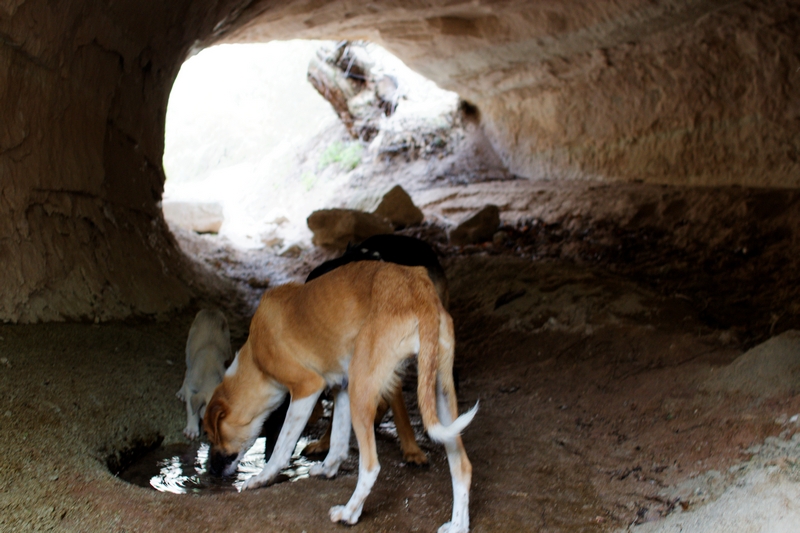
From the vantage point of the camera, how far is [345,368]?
345 centimetres

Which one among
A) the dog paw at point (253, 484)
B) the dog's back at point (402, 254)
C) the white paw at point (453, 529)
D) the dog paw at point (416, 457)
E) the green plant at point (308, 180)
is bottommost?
the dog paw at point (416, 457)

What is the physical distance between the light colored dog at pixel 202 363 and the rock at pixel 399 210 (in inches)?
205

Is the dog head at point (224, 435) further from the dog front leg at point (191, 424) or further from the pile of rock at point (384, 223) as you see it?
the pile of rock at point (384, 223)

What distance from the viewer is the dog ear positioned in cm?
375

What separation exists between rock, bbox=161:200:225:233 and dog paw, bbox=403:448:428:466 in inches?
362

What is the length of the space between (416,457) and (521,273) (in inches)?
151

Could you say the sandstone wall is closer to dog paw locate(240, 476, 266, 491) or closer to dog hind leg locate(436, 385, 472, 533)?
dog hind leg locate(436, 385, 472, 533)

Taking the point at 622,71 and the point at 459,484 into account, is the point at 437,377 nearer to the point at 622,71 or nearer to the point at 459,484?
the point at 459,484

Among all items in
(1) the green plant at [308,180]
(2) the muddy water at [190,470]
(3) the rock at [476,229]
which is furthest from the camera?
(1) the green plant at [308,180]

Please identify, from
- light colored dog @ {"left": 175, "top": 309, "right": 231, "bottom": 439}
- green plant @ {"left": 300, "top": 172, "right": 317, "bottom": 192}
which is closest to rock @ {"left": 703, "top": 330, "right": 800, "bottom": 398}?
light colored dog @ {"left": 175, "top": 309, "right": 231, "bottom": 439}

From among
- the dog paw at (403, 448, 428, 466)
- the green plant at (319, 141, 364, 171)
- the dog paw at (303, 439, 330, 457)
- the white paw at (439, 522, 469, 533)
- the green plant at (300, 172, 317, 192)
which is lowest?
the dog paw at (303, 439, 330, 457)

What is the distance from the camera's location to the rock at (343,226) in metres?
9.38

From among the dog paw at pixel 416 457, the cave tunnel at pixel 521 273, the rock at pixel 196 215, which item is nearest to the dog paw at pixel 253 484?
the cave tunnel at pixel 521 273

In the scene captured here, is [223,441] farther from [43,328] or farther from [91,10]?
[91,10]
